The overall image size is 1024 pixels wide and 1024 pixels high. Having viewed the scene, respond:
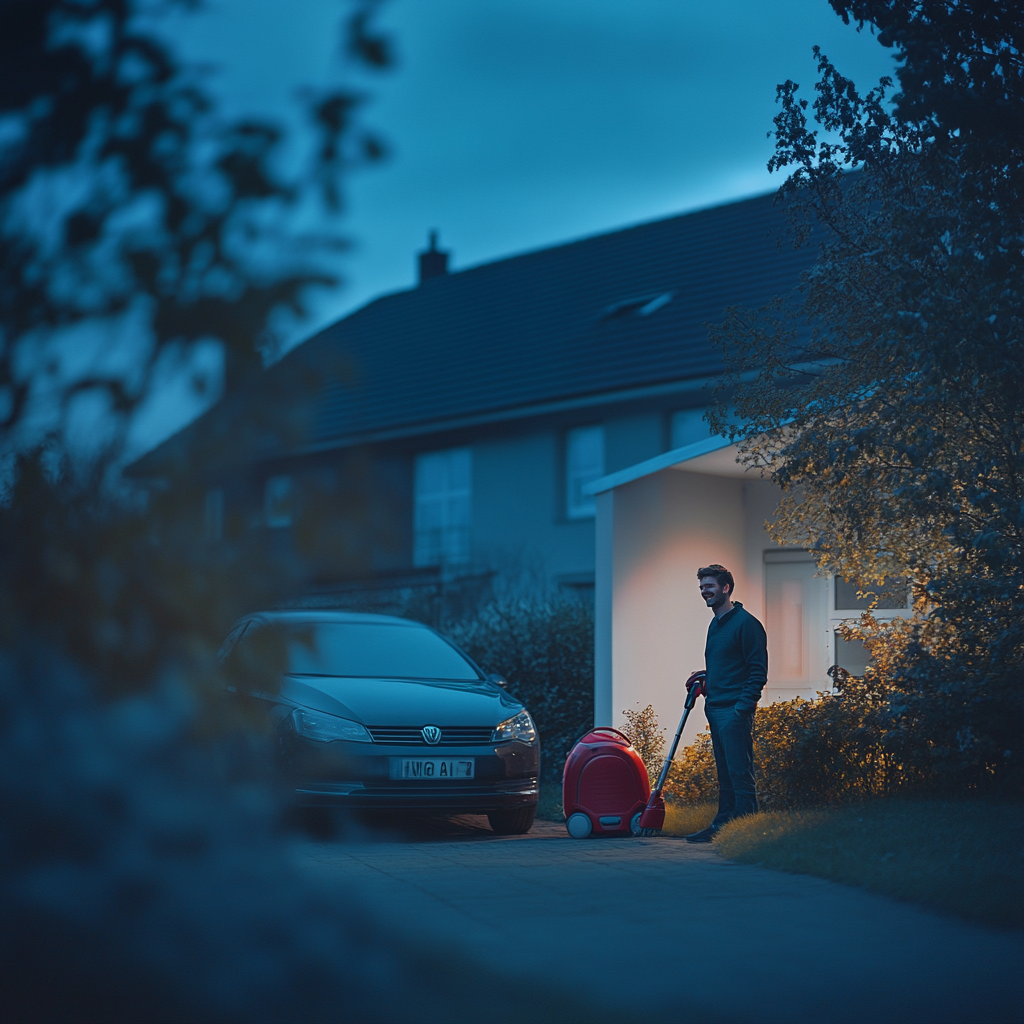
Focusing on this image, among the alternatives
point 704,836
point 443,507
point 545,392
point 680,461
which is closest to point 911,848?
point 704,836

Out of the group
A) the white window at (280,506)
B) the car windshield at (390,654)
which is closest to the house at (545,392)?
the car windshield at (390,654)

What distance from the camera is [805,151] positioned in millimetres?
8742

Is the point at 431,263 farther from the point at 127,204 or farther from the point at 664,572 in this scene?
the point at 127,204

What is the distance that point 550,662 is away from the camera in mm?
13867

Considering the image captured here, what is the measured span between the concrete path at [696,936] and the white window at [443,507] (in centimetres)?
1636

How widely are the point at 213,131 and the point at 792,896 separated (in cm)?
455

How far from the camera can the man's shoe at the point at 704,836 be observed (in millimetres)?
8594

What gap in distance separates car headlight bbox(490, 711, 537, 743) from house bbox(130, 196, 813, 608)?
7.09 metres

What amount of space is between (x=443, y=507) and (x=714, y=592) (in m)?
15.8

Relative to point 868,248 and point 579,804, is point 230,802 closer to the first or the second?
point 579,804

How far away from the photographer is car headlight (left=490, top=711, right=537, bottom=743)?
364 inches

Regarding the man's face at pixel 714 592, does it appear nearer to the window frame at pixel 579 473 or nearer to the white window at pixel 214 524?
the white window at pixel 214 524

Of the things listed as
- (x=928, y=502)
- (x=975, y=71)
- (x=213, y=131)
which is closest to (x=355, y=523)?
(x=213, y=131)

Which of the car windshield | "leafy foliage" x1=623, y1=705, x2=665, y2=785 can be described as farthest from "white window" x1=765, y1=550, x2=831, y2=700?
the car windshield
